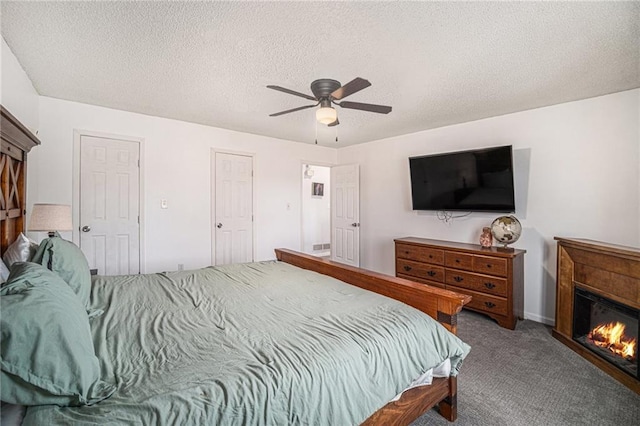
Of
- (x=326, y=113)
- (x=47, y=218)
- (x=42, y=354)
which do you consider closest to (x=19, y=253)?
(x=47, y=218)

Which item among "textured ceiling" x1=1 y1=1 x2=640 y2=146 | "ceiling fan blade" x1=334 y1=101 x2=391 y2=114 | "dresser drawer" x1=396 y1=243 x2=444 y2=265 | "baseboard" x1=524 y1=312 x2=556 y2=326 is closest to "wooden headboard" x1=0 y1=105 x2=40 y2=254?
"textured ceiling" x1=1 y1=1 x2=640 y2=146

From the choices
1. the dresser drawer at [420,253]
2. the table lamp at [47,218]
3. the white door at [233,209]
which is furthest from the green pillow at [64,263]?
the dresser drawer at [420,253]

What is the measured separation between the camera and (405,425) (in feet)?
4.95

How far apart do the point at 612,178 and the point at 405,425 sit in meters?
3.11

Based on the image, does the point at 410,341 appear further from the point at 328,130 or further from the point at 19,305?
the point at 328,130

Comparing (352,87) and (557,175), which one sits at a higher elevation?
(352,87)

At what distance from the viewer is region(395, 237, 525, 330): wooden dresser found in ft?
10.1

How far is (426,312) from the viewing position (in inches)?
68.9

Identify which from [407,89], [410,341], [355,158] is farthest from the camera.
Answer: [355,158]

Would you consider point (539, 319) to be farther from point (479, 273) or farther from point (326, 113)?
point (326, 113)

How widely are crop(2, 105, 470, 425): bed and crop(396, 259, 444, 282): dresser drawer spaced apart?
1867mm

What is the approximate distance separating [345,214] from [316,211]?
5.21ft

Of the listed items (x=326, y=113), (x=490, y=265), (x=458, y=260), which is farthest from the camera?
(x=458, y=260)

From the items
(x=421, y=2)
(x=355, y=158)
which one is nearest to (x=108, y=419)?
(x=421, y=2)
